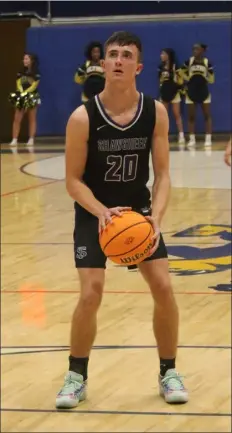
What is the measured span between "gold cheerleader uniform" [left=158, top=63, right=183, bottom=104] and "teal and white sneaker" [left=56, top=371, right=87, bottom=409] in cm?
50

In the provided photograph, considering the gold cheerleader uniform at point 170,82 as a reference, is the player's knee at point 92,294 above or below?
below

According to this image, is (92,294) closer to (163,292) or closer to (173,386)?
(163,292)

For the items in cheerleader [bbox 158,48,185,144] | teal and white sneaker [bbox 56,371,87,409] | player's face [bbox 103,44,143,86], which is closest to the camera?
player's face [bbox 103,44,143,86]

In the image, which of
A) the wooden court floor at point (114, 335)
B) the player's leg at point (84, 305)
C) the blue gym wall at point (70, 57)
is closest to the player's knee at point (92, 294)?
the player's leg at point (84, 305)

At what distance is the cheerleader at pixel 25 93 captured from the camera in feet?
→ 4.19

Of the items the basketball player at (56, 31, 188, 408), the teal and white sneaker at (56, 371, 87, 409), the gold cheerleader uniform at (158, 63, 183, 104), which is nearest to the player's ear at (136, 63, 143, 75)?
the basketball player at (56, 31, 188, 408)

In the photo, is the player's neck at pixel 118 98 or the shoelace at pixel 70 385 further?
the shoelace at pixel 70 385

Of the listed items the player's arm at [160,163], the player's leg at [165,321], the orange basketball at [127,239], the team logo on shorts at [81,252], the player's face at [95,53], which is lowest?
the player's leg at [165,321]

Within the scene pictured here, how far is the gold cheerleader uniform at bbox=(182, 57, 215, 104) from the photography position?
5.51 feet

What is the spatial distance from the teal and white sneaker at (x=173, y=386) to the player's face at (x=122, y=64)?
618 millimetres

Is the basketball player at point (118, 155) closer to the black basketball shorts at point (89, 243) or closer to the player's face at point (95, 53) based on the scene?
the black basketball shorts at point (89, 243)

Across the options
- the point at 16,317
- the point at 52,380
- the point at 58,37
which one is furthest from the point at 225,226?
the point at 58,37

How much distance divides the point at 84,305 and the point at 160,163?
38 centimetres

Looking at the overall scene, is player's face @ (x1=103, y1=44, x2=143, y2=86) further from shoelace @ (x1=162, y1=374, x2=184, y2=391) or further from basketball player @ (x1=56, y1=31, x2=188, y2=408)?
shoelace @ (x1=162, y1=374, x2=184, y2=391)
